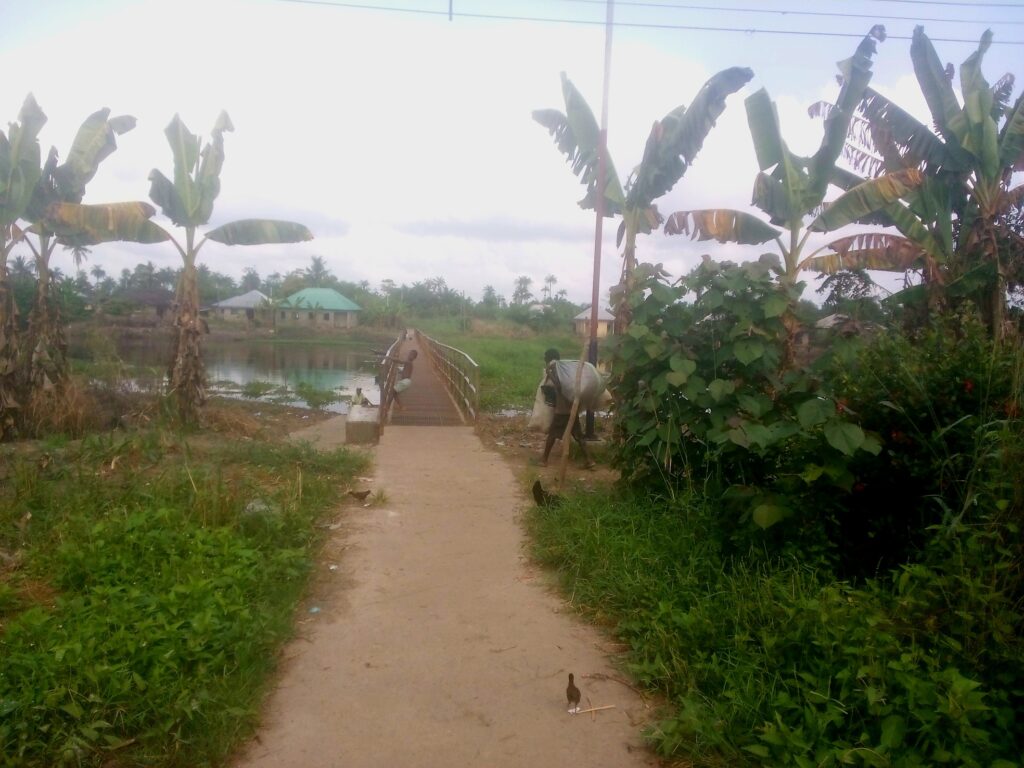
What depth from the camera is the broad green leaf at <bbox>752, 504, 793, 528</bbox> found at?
451 centimetres

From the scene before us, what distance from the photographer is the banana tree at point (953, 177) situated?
10961 mm

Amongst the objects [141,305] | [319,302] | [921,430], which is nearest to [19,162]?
[921,430]

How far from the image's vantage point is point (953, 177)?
11.5m

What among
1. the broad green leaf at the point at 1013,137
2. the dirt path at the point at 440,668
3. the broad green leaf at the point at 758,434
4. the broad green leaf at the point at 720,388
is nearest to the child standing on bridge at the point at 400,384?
the dirt path at the point at 440,668

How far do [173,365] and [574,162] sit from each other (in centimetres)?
664

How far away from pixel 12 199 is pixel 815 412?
11.4 m

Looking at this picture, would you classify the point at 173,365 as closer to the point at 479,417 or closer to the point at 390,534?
the point at 479,417

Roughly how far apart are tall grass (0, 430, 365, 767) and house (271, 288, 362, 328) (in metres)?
47.1

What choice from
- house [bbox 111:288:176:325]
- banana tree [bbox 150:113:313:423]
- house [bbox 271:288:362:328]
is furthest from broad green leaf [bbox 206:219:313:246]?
house [bbox 271:288:362:328]

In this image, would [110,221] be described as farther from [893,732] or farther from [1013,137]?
[1013,137]

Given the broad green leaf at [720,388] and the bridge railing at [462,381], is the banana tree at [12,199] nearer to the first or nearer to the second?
the bridge railing at [462,381]

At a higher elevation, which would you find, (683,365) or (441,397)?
(683,365)

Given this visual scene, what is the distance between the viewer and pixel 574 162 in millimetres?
10523

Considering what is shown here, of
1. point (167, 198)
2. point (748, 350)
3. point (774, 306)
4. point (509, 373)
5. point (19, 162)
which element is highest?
point (19, 162)
